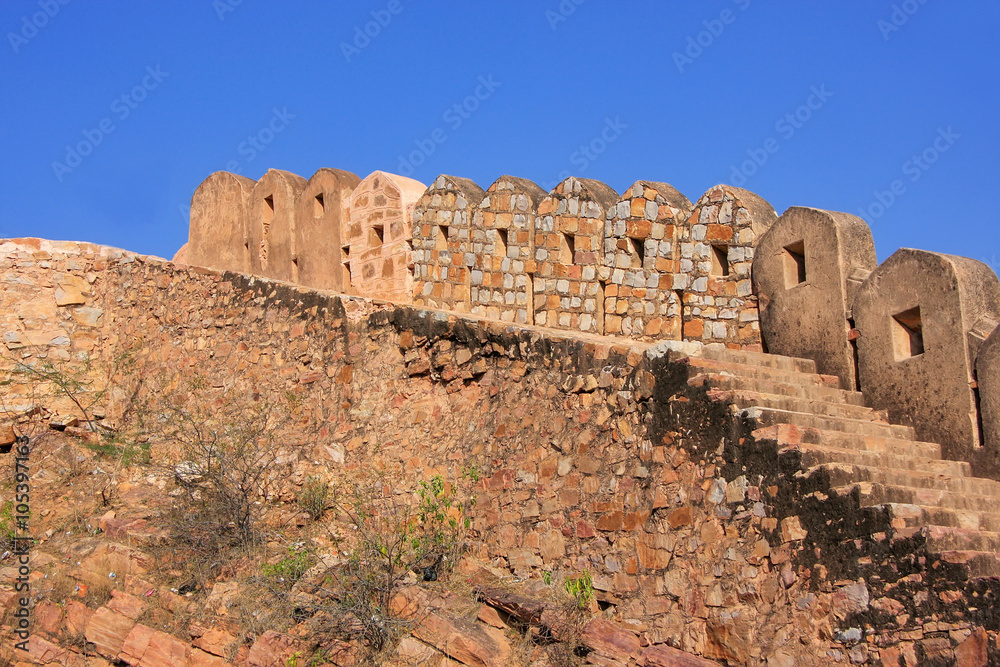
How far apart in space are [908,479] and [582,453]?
6.84 feet

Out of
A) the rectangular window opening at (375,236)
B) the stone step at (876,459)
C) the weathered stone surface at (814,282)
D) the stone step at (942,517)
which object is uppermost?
the rectangular window opening at (375,236)

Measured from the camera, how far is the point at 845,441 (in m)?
5.97

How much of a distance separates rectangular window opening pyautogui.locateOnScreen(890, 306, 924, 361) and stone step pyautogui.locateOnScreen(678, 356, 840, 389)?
0.51m

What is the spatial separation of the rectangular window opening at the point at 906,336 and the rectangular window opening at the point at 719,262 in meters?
Result: 1.64

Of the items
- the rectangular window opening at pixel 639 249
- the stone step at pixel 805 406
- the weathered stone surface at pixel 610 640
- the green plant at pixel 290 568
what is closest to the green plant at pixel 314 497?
the green plant at pixel 290 568

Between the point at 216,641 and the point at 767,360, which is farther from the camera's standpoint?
the point at 767,360

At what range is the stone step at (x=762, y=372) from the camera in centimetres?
631

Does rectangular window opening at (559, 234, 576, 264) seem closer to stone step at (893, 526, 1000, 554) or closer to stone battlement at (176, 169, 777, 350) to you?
stone battlement at (176, 169, 777, 350)

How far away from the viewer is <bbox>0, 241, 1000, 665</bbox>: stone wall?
201 inches

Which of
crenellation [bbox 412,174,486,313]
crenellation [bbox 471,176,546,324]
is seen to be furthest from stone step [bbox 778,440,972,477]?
crenellation [bbox 412,174,486,313]

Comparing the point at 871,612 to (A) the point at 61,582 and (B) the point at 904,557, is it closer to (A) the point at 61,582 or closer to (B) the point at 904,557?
(B) the point at 904,557

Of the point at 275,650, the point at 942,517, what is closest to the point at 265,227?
the point at 275,650

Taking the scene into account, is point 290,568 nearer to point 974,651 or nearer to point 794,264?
point 794,264

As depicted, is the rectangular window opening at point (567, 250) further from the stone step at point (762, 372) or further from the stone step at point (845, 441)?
the stone step at point (845, 441)
